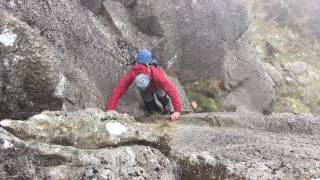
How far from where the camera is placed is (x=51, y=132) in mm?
7039

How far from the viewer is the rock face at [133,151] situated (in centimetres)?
625

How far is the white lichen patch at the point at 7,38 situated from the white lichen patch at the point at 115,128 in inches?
111

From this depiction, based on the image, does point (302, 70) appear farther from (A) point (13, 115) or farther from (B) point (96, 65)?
(A) point (13, 115)

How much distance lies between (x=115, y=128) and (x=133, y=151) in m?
0.71

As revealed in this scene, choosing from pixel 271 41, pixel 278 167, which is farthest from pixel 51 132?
pixel 271 41

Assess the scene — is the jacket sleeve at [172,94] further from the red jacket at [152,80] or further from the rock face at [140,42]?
the rock face at [140,42]

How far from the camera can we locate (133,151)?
6992mm

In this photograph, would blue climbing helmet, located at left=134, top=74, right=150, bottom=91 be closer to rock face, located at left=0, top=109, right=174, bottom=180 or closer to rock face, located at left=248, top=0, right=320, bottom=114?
rock face, located at left=0, top=109, right=174, bottom=180

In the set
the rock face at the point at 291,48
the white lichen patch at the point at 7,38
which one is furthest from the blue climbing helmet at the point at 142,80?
the rock face at the point at 291,48

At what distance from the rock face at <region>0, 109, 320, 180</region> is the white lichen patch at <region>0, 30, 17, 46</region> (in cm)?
220

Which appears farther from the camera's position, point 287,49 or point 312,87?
point 287,49

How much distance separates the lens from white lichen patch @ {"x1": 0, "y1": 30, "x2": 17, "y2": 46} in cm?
887

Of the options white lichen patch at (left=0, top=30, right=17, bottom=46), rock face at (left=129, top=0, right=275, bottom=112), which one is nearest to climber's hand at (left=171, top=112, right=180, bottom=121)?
white lichen patch at (left=0, top=30, right=17, bottom=46)

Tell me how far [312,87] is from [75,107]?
17816 millimetres
